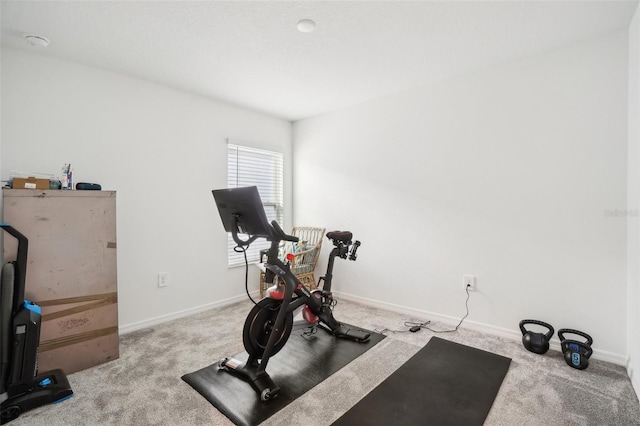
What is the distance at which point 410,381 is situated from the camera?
207 centimetres

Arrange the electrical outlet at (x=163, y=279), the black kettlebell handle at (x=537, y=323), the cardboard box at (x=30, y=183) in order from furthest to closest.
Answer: the electrical outlet at (x=163, y=279)
the black kettlebell handle at (x=537, y=323)
the cardboard box at (x=30, y=183)

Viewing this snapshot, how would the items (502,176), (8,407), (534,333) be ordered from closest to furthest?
(8,407)
(534,333)
(502,176)

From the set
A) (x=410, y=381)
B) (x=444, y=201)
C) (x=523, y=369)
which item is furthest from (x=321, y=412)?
(x=444, y=201)

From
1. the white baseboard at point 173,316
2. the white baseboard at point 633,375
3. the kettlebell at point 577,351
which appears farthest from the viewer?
the white baseboard at point 173,316

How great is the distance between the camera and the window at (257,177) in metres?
3.78

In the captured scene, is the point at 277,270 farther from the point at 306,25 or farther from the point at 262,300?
the point at 306,25

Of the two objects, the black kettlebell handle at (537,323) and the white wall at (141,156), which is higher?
the white wall at (141,156)

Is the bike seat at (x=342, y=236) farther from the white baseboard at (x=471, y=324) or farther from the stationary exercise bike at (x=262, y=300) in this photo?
the white baseboard at (x=471, y=324)

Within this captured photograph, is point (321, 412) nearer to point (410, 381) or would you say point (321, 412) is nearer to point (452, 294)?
point (410, 381)

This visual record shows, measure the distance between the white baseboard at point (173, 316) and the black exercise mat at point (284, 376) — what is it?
3.79 feet

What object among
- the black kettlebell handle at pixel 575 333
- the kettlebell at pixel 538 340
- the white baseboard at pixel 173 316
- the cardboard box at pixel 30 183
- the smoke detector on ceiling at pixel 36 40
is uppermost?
the smoke detector on ceiling at pixel 36 40

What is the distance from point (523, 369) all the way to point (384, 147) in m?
2.45

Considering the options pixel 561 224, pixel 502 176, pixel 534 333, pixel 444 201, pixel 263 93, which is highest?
pixel 263 93

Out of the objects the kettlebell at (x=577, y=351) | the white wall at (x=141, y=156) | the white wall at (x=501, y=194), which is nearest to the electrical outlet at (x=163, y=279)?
the white wall at (x=141, y=156)
